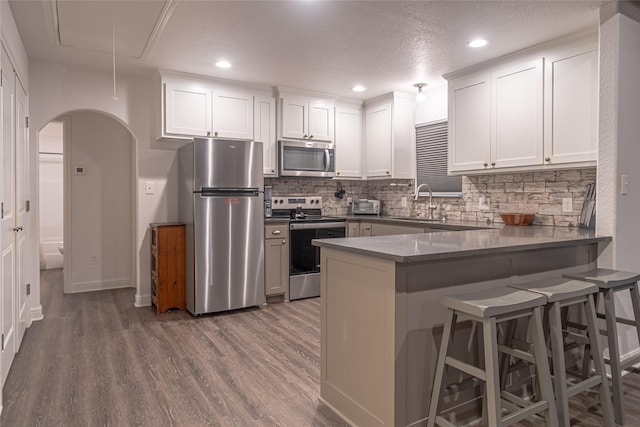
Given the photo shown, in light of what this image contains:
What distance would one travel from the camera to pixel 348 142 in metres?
5.32

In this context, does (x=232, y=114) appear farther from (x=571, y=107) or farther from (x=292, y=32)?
(x=571, y=107)

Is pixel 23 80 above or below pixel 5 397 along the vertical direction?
above

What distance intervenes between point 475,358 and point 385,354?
0.59 metres

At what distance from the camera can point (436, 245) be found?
2139 mm

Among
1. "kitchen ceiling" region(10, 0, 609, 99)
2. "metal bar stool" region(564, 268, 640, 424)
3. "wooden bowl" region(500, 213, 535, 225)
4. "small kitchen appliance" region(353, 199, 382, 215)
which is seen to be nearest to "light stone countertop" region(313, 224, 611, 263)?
"metal bar stool" region(564, 268, 640, 424)

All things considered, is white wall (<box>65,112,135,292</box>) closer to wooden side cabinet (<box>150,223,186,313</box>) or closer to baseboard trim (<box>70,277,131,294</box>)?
baseboard trim (<box>70,277,131,294</box>)

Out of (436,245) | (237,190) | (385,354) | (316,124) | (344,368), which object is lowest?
(344,368)

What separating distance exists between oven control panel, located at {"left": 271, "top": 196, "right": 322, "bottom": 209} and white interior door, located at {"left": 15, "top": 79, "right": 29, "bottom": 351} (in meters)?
2.44

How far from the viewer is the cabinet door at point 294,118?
4801 millimetres

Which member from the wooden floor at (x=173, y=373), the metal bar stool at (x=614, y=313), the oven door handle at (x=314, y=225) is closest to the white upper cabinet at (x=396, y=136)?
the oven door handle at (x=314, y=225)

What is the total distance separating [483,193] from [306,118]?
2168 millimetres

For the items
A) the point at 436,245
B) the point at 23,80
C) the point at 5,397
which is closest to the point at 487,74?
the point at 436,245

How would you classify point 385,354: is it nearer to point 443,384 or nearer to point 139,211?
point 443,384

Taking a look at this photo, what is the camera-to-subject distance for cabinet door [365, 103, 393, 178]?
5.01m
